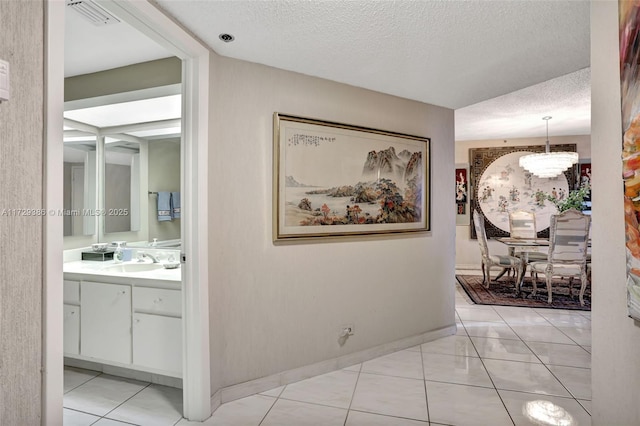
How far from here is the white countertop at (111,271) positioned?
2.51 m

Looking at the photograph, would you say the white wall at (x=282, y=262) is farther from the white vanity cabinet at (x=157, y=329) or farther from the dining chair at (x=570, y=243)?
the dining chair at (x=570, y=243)

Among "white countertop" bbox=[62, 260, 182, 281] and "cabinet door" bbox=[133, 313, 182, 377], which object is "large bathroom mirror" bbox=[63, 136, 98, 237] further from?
"cabinet door" bbox=[133, 313, 182, 377]

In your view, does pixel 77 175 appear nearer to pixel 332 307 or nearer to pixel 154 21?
pixel 154 21

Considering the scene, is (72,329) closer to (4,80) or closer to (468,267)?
(4,80)

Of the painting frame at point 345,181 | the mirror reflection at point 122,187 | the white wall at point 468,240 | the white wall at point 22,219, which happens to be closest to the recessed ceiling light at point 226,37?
the painting frame at point 345,181

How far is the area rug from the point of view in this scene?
4.58m

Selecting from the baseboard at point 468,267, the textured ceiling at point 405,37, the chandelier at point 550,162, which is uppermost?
the textured ceiling at point 405,37

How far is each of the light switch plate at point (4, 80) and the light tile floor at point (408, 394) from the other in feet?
6.17

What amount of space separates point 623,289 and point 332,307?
1829 millimetres

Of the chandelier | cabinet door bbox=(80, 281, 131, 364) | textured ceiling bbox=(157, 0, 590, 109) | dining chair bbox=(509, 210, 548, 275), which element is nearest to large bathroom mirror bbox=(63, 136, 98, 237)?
cabinet door bbox=(80, 281, 131, 364)

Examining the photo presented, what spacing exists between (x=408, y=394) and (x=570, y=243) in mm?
3408

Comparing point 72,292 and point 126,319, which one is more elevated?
point 72,292

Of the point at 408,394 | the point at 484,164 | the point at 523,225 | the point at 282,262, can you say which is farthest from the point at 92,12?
the point at 484,164

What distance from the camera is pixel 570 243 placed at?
4.48m
